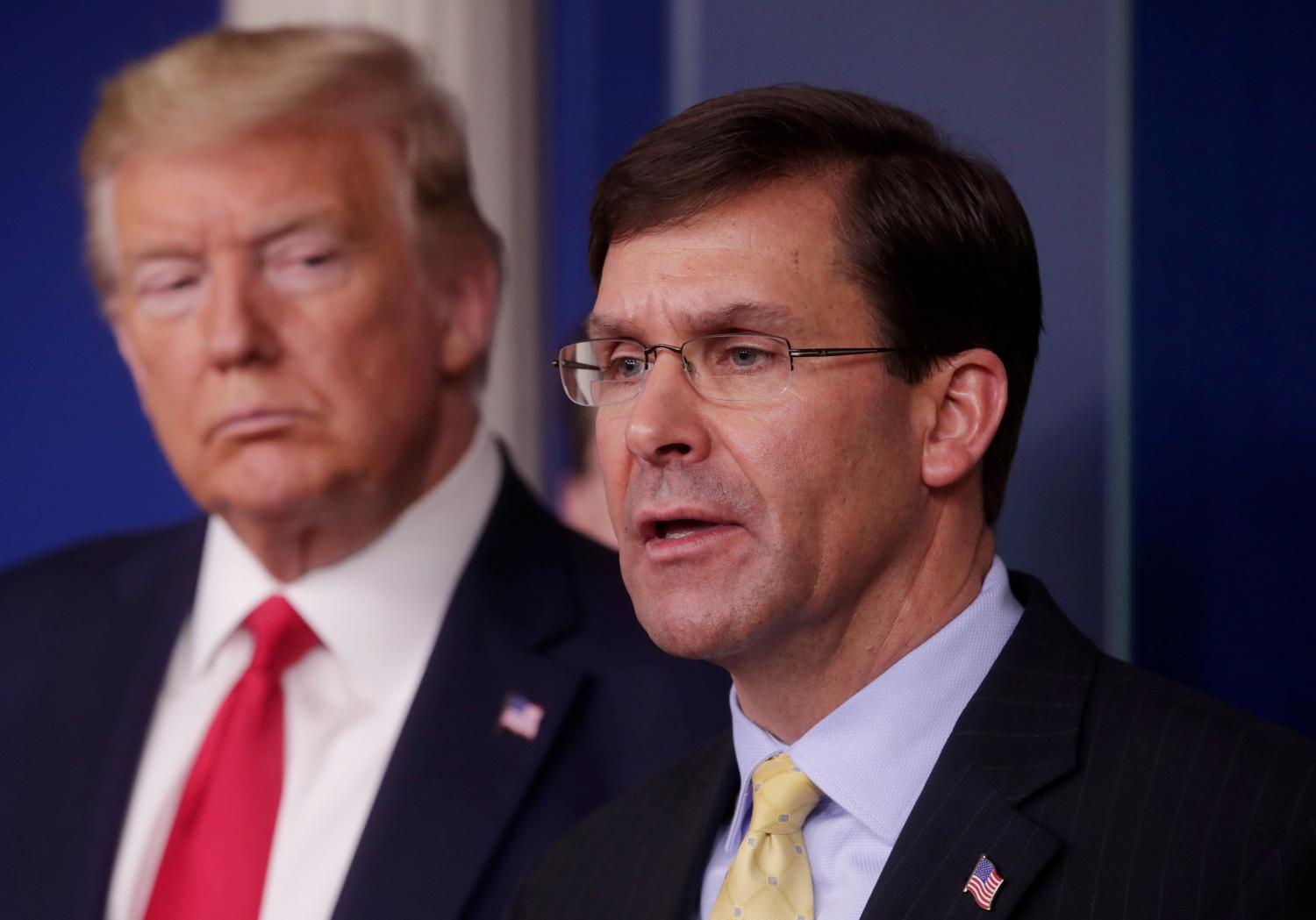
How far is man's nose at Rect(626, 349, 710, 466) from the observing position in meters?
1.83

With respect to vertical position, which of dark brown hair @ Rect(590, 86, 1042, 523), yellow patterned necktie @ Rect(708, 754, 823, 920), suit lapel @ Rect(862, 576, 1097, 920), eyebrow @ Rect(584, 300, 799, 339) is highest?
dark brown hair @ Rect(590, 86, 1042, 523)

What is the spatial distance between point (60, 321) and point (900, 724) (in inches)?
101

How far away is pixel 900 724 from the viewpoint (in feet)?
5.98

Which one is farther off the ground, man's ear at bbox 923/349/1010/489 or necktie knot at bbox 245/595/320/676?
man's ear at bbox 923/349/1010/489

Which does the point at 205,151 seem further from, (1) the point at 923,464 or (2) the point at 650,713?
(1) the point at 923,464

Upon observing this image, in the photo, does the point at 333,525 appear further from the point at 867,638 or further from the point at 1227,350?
the point at 1227,350

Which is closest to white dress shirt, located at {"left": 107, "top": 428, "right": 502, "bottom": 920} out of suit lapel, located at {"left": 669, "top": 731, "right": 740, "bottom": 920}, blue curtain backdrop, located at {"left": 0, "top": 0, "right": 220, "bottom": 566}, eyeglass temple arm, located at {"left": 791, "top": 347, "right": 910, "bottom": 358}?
suit lapel, located at {"left": 669, "top": 731, "right": 740, "bottom": 920}

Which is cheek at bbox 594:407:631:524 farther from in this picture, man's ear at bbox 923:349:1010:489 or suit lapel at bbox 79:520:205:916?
suit lapel at bbox 79:520:205:916

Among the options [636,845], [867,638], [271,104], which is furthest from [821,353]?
[271,104]

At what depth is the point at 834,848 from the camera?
183 centimetres

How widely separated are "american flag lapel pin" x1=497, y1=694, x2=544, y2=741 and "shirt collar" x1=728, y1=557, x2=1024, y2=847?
0.61 meters

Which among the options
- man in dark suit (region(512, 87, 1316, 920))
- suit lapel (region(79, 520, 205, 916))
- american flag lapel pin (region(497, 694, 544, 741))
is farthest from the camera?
suit lapel (region(79, 520, 205, 916))

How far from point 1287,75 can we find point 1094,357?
0.43 metres

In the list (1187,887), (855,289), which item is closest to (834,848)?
(1187,887)
